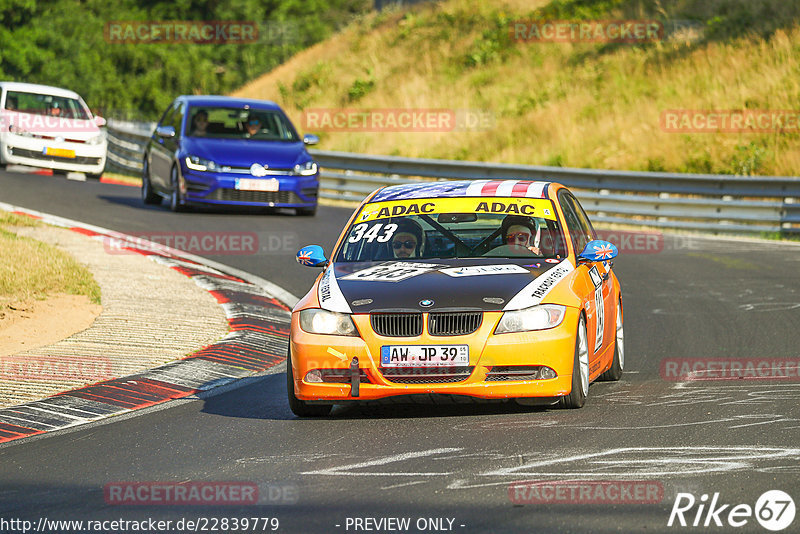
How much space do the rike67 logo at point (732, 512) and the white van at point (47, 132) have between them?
2167cm

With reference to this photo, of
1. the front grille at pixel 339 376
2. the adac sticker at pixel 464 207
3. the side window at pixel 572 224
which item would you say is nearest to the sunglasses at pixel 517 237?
the adac sticker at pixel 464 207

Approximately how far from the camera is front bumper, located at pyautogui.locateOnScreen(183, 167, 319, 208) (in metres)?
20.0

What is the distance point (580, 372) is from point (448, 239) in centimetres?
152

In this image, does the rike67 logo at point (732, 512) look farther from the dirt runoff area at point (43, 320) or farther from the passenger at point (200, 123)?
the passenger at point (200, 123)

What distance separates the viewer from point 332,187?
88.5ft

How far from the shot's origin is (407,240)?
9008 millimetres

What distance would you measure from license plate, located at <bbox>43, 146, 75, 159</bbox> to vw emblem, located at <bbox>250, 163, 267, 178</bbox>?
7484mm

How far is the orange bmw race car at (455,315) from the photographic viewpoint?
7.73m

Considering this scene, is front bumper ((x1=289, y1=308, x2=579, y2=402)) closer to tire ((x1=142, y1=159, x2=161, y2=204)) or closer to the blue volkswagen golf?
the blue volkswagen golf

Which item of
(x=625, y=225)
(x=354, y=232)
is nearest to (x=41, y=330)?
(x=354, y=232)

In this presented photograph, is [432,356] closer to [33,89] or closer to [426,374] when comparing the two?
[426,374]
